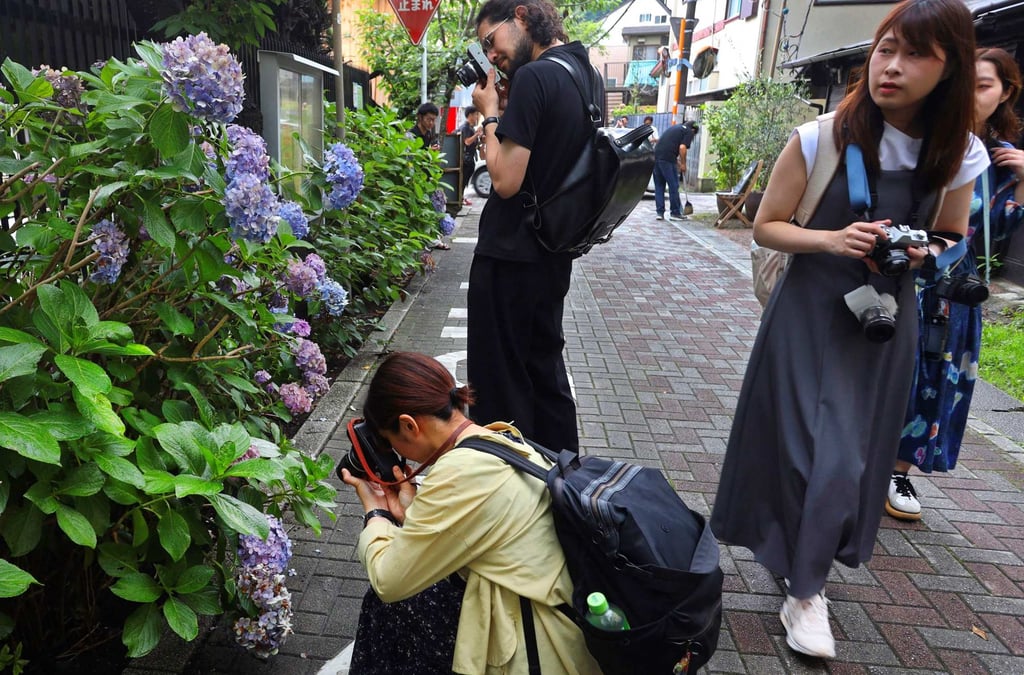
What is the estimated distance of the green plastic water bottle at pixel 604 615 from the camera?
173cm

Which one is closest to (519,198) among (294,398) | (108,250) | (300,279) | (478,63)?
(478,63)

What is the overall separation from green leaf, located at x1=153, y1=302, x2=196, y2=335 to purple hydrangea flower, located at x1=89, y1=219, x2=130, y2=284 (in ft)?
0.44

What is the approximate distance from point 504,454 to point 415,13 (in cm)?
751

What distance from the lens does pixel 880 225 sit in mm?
2396

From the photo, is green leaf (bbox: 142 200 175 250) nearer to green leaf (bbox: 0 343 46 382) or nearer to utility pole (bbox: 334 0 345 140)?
green leaf (bbox: 0 343 46 382)

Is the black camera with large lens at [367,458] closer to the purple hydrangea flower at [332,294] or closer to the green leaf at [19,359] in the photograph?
the green leaf at [19,359]

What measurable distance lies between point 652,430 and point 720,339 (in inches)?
91.5

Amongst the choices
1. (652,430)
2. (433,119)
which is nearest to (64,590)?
(652,430)

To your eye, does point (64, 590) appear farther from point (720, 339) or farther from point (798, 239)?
point (720, 339)

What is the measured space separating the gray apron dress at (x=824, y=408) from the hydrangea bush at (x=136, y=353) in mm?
1484

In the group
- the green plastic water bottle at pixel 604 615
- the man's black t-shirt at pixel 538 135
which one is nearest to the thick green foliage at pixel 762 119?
the man's black t-shirt at pixel 538 135

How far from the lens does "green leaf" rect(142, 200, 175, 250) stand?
6.08 ft

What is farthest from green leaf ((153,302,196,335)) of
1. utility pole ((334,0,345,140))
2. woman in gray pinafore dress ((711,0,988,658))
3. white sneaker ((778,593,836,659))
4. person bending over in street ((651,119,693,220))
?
person bending over in street ((651,119,693,220))

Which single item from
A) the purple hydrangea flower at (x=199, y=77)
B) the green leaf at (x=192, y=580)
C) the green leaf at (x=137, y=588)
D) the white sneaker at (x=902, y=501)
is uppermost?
the purple hydrangea flower at (x=199, y=77)
